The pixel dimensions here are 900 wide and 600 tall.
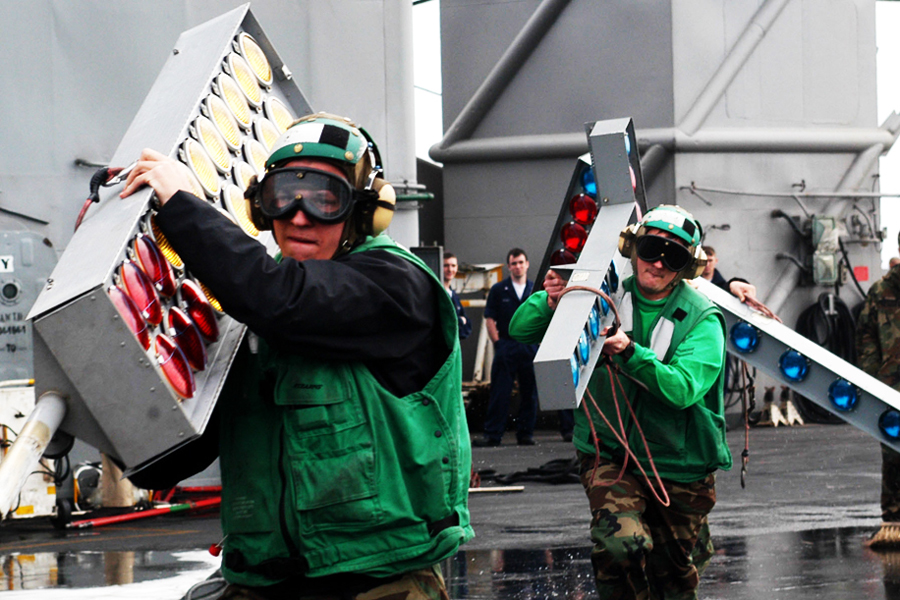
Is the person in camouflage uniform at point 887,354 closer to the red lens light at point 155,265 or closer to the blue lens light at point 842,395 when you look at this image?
the blue lens light at point 842,395

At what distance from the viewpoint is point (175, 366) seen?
9.66ft

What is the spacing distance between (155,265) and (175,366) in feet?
0.83

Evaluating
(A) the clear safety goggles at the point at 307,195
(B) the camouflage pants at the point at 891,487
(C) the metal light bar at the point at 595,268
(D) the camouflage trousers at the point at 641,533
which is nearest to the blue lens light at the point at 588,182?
(C) the metal light bar at the point at 595,268

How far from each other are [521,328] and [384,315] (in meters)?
2.50

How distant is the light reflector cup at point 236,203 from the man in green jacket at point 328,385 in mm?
→ 420

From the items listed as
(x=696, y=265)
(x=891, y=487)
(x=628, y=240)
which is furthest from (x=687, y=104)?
(x=628, y=240)

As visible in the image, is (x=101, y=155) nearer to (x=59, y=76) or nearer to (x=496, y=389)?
(x=59, y=76)

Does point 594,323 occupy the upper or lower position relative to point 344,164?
lower

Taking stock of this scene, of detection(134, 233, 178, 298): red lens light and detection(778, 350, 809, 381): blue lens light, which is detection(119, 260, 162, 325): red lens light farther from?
detection(778, 350, 809, 381): blue lens light

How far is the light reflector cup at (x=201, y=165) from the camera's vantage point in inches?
135

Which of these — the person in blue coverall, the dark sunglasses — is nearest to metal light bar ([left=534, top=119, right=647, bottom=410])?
the dark sunglasses

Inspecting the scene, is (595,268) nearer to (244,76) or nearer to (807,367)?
(244,76)

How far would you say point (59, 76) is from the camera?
10125mm

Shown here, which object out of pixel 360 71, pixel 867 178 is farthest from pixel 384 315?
pixel 867 178
